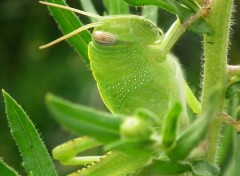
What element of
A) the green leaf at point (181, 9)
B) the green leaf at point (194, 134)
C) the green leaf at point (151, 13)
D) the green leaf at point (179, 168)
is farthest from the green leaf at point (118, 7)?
the green leaf at point (194, 134)

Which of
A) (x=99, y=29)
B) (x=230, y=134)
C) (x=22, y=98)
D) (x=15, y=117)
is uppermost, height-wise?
(x=99, y=29)

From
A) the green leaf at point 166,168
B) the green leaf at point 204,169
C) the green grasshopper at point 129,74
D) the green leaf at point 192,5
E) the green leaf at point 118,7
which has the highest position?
the green leaf at point 192,5

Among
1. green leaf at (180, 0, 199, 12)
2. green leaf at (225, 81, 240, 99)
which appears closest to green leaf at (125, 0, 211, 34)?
green leaf at (180, 0, 199, 12)

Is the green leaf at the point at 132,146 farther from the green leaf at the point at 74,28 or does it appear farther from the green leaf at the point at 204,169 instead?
the green leaf at the point at 74,28

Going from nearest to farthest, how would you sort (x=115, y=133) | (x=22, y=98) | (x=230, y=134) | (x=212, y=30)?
(x=115, y=133) < (x=212, y=30) < (x=230, y=134) < (x=22, y=98)

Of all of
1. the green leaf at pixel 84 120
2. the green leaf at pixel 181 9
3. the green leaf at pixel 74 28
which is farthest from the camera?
the green leaf at pixel 74 28

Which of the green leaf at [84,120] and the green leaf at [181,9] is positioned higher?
the green leaf at [181,9]

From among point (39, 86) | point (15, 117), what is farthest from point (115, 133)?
point (39, 86)

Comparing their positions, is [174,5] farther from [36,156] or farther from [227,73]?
[36,156]
